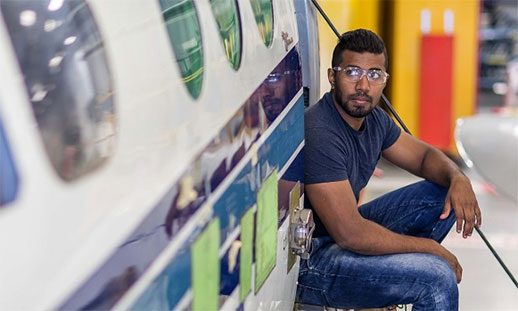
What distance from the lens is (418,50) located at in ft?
24.3

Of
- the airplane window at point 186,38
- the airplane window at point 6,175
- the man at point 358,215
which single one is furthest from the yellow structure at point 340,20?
the airplane window at point 6,175

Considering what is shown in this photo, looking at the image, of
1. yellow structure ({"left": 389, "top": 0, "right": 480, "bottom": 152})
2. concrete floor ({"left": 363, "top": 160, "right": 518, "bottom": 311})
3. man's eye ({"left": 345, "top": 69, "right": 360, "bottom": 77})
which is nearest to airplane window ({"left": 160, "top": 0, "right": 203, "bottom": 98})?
man's eye ({"left": 345, "top": 69, "right": 360, "bottom": 77})

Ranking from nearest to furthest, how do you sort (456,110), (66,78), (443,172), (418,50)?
1. (66,78)
2. (443,172)
3. (418,50)
4. (456,110)

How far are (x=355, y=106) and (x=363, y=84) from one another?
0.07 m

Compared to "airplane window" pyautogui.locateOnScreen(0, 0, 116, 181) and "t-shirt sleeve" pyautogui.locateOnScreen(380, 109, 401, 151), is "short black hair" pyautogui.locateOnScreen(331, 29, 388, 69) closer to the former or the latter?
"t-shirt sleeve" pyautogui.locateOnScreen(380, 109, 401, 151)

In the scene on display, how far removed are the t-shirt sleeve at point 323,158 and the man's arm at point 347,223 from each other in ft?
0.07

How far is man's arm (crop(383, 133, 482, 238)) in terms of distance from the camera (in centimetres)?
250

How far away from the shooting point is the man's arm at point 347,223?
221 cm

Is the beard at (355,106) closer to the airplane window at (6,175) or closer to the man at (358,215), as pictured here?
the man at (358,215)

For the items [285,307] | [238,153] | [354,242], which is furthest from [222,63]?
[354,242]

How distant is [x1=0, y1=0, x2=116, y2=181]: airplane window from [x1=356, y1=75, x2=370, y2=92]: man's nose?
1.47 metres

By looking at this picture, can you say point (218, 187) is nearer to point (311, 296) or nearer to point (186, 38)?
point (186, 38)

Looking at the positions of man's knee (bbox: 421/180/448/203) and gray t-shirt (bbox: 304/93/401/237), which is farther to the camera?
man's knee (bbox: 421/180/448/203)

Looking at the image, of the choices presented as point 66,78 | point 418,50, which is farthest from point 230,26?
point 418,50
